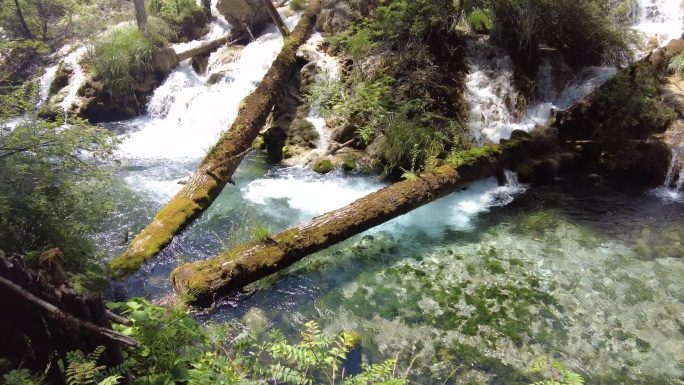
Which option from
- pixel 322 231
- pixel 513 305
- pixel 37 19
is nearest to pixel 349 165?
pixel 322 231

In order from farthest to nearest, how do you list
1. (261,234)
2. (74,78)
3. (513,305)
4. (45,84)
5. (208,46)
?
1. (208,46)
2. (74,78)
3. (45,84)
4. (261,234)
5. (513,305)

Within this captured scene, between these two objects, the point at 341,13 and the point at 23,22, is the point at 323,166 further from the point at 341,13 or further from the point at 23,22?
the point at 23,22

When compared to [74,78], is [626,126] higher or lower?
lower

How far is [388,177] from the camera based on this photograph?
7.36m

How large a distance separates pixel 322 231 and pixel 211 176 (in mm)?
2250

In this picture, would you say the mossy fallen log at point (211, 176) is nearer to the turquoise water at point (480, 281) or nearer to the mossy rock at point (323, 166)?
the turquoise water at point (480, 281)

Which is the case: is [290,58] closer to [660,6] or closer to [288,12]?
[288,12]

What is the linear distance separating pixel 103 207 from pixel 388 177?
189 inches

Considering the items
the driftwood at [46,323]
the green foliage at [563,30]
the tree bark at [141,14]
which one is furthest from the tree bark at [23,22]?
the driftwood at [46,323]

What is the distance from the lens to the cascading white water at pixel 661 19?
1020 cm

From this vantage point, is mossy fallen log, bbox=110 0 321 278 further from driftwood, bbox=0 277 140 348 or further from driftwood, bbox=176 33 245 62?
driftwood, bbox=176 33 245 62

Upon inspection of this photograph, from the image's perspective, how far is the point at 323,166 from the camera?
A: 769 centimetres

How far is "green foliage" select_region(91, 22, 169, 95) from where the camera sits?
36.6ft

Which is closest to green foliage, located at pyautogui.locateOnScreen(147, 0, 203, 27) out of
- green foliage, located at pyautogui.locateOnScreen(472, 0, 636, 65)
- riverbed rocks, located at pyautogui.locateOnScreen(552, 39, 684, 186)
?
green foliage, located at pyautogui.locateOnScreen(472, 0, 636, 65)
